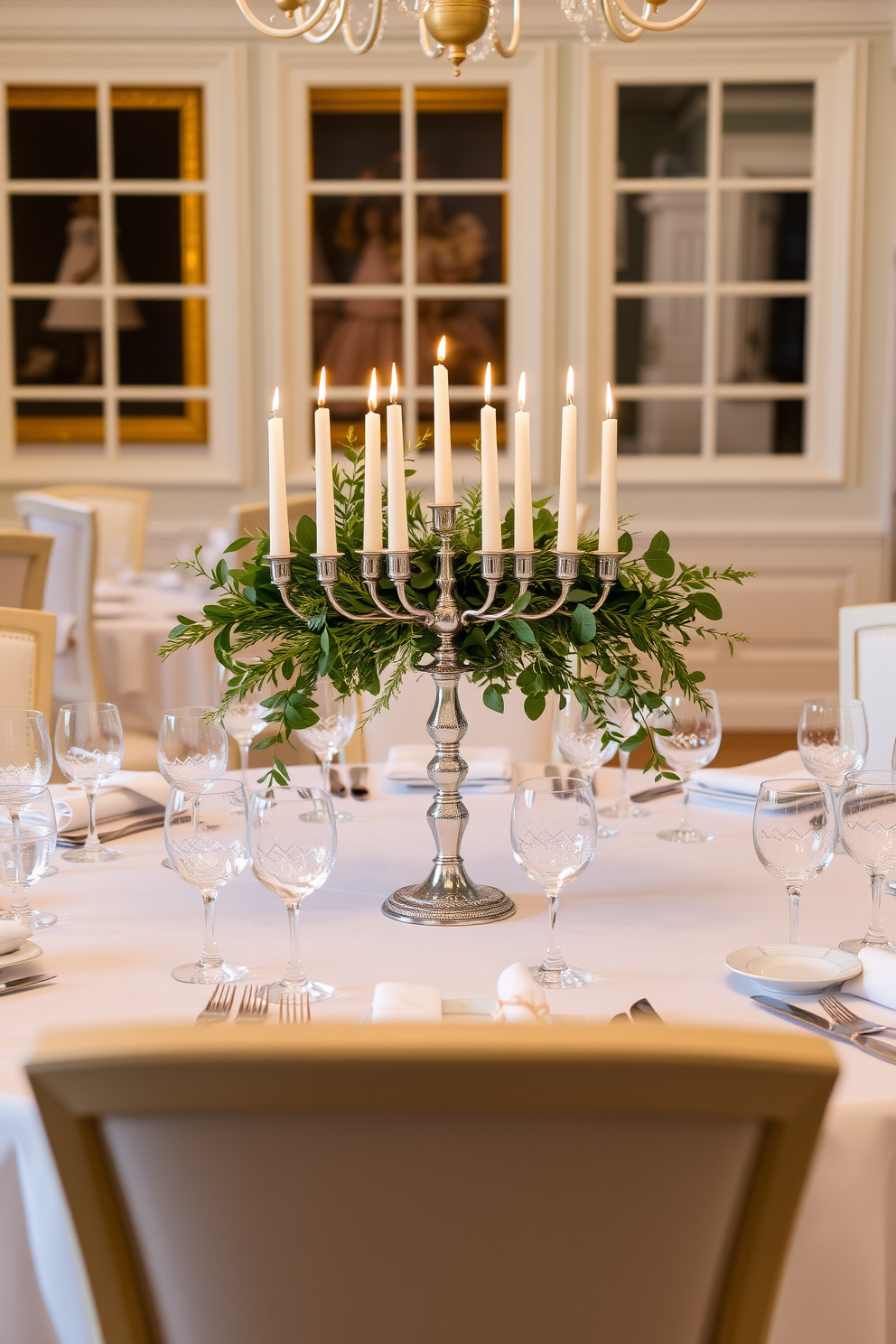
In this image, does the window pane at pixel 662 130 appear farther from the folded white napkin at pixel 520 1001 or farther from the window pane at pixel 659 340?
the folded white napkin at pixel 520 1001

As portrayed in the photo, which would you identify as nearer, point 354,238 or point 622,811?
point 622,811

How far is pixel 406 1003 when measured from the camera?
1.13 meters

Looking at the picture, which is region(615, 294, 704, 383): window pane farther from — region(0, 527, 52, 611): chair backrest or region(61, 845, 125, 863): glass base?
region(61, 845, 125, 863): glass base

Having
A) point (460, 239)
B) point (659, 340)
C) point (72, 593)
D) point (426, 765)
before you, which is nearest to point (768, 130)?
point (659, 340)

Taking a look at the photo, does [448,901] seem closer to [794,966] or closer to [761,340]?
[794,966]

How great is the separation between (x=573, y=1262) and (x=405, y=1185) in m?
0.10

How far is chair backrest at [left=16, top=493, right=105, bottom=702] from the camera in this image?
12.6 ft

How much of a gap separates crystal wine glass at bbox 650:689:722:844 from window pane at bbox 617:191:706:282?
4434mm

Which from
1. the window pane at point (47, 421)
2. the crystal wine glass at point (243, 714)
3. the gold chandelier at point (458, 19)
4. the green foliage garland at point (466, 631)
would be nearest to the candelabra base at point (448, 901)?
the green foliage garland at point (466, 631)

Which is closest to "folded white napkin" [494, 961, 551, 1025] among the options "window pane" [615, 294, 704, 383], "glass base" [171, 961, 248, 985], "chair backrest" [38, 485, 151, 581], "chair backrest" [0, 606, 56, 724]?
"glass base" [171, 961, 248, 985]

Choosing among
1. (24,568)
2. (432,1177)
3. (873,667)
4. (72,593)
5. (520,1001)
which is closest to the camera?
(432,1177)

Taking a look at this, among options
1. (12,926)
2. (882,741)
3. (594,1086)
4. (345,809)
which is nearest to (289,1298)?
(594,1086)

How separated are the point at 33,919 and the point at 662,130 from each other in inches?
Result: 203

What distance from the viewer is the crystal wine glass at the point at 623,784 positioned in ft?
6.01
